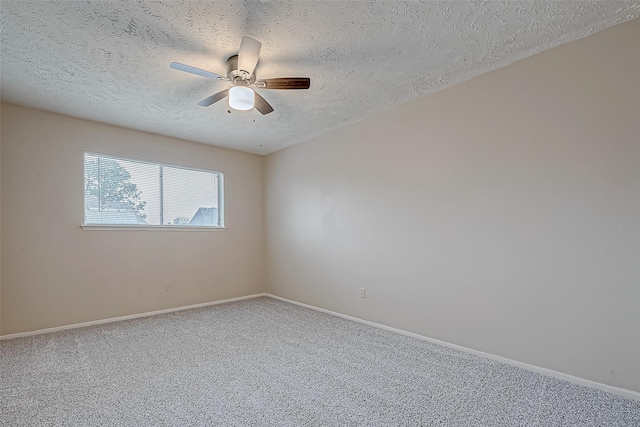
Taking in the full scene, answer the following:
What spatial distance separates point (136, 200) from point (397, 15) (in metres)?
3.63

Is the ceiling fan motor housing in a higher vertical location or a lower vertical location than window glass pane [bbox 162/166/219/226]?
higher

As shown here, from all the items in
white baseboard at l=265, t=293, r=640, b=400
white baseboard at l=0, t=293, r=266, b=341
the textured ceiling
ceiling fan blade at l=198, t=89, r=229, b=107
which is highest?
the textured ceiling

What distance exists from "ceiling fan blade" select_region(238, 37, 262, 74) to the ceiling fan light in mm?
186

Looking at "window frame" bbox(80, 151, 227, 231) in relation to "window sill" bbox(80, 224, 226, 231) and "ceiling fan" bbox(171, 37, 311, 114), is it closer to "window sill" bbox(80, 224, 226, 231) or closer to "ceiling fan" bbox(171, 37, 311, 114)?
"window sill" bbox(80, 224, 226, 231)

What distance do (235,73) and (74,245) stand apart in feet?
9.04

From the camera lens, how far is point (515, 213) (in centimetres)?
249

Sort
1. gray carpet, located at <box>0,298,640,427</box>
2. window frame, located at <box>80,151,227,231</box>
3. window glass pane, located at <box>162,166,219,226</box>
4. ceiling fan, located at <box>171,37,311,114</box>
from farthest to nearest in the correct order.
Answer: window glass pane, located at <box>162,166,219,226</box>
window frame, located at <box>80,151,227,231</box>
ceiling fan, located at <box>171,37,311,114</box>
gray carpet, located at <box>0,298,640,427</box>

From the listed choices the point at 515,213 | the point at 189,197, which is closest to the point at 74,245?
the point at 189,197

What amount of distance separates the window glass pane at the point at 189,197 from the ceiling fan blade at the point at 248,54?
104 inches

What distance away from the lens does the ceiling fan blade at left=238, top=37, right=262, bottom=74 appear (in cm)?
197

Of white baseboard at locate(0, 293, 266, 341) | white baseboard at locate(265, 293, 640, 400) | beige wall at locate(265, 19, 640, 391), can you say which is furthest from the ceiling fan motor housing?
white baseboard at locate(0, 293, 266, 341)

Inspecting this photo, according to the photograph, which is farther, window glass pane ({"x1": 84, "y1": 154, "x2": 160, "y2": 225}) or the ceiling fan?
window glass pane ({"x1": 84, "y1": 154, "x2": 160, "y2": 225})

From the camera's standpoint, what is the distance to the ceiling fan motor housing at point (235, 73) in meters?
2.32

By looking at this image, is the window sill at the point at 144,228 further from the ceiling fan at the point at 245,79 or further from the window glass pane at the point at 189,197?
the ceiling fan at the point at 245,79
